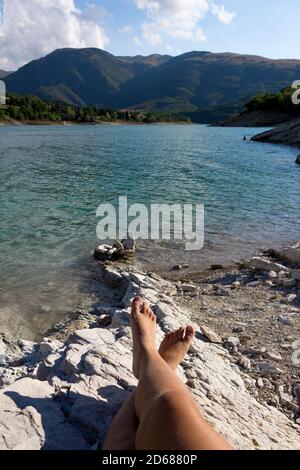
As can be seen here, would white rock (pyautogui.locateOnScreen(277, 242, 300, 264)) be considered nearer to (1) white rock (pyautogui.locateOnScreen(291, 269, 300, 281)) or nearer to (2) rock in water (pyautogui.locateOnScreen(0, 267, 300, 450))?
(1) white rock (pyautogui.locateOnScreen(291, 269, 300, 281))

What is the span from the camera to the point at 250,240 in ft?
46.8

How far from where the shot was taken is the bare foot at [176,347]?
4.88 meters

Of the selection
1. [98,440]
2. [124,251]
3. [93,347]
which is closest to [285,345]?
[93,347]

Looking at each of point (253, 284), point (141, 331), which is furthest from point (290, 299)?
point (141, 331)

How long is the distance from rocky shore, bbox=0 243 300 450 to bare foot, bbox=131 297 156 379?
16.4 inches

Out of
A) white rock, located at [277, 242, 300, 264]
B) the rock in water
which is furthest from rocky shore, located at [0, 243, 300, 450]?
white rock, located at [277, 242, 300, 264]

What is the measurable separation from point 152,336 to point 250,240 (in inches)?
394

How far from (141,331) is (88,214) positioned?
42.4 feet

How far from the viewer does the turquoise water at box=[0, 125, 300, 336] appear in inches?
389

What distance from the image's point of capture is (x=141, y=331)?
4.98 metres

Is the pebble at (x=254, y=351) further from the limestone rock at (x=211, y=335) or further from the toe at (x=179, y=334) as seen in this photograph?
the toe at (x=179, y=334)

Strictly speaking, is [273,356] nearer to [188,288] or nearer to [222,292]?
[222,292]

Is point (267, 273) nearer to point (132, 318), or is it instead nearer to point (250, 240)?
point (250, 240)

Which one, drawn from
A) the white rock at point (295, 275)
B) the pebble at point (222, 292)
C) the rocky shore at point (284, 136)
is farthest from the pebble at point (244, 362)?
the rocky shore at point (284, 136)
